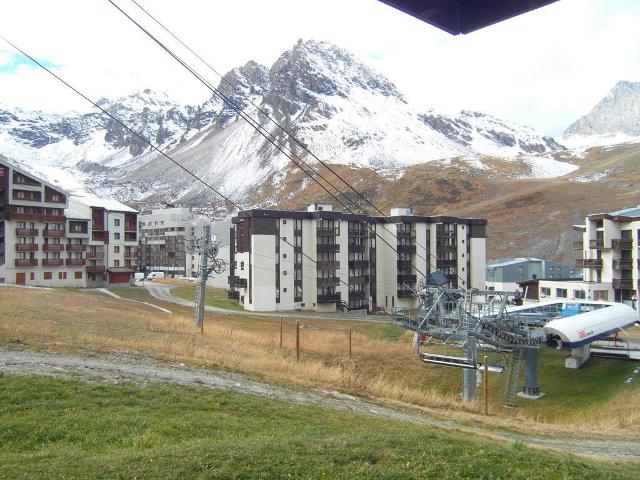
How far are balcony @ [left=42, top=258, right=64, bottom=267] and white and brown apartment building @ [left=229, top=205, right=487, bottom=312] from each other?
23.2 meters

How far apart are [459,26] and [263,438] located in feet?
26.5

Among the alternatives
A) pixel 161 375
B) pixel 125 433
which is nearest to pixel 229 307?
pixel 161 375

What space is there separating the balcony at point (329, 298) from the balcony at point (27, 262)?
37.0 meters

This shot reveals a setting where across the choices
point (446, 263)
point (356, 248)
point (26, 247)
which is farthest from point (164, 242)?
point (446, 263)

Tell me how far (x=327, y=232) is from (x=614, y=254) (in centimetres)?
3349

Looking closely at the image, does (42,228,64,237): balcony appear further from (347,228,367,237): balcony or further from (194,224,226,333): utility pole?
(194,224,226,333): utility pole

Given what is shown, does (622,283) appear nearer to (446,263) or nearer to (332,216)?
(446,263)

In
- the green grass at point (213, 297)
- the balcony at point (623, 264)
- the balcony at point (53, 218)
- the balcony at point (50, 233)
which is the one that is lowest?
the green grass at point (213, 297)

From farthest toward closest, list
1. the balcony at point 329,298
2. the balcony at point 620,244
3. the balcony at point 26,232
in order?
1. the balcony at point 329,298
2. the balcony at point 26,232
3. the balcony at point 620,244

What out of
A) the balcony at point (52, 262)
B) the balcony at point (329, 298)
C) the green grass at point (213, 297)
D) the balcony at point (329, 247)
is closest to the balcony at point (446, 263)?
the balcony at point (329, 247)

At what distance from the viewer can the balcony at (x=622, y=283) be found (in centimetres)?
5556

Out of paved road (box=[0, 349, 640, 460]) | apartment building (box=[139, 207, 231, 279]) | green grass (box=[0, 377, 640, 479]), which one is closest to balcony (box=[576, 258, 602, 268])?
paved road (box=[0, 349, 640, 460])

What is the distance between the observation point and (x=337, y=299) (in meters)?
73.1

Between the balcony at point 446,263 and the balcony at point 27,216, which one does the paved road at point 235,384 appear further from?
the balcony at point 446,263
